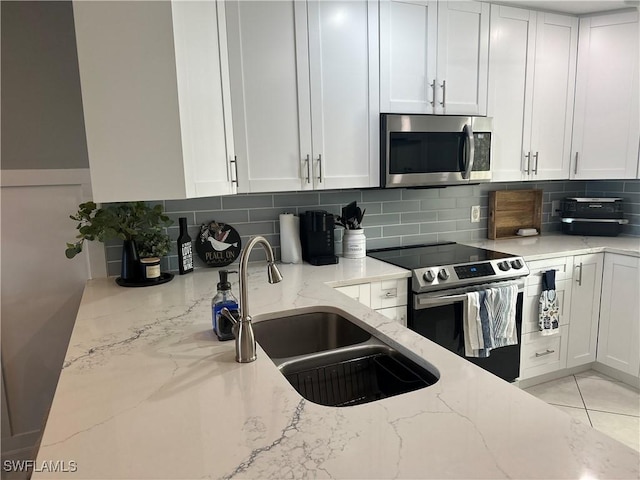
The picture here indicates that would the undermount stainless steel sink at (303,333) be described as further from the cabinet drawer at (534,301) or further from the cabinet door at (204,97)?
the cabinet drawer at (534,301)

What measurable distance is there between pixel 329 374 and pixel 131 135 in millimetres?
1075

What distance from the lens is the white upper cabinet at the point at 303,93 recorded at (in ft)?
6.80

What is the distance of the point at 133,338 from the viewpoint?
4.50 ft

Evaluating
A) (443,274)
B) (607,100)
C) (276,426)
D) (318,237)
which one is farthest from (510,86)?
(276,426)

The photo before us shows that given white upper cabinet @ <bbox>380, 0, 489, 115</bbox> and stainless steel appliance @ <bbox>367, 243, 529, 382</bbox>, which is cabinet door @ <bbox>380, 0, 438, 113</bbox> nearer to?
white upper cabinet @ <bbox>380, 0, 489, 115</bbox>

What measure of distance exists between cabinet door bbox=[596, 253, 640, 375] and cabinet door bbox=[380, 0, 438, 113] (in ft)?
5.48

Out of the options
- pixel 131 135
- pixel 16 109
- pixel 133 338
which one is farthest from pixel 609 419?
pixel 16 109

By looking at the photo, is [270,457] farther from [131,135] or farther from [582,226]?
[582,226]

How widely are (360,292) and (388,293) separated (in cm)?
18

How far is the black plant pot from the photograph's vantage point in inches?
80.0

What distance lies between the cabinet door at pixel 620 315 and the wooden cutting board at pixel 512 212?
611mm

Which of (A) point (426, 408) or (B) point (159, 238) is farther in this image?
(B) point (159, 238)

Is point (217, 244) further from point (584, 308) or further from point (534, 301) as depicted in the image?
point (584, 308)

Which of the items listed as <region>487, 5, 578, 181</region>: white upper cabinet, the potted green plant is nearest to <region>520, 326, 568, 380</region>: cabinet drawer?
<region>487, 5, 578, 181</region>: white upper cabinet
